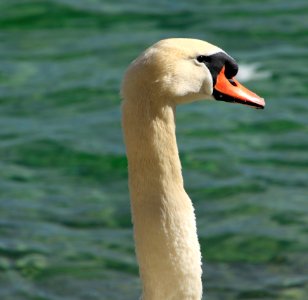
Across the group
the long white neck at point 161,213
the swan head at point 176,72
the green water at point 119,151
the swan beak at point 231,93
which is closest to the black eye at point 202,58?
the swan head at point 176,72

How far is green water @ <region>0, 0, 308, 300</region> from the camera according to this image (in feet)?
32.9

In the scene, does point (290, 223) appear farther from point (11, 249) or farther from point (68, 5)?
point (68, 5)

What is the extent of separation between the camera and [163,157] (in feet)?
21.0

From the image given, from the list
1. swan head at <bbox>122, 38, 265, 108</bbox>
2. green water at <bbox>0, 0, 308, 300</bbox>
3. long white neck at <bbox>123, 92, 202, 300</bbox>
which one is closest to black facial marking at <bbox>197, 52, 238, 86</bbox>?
swan head at <bbox>122, 38, 265, 108</bbox>

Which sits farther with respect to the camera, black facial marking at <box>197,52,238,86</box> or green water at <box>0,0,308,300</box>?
green water at <box>0,0,308,300</box>

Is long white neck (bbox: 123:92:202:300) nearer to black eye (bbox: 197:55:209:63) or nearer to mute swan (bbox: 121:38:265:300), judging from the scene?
mute swan (bbox: 121:38:265:300)

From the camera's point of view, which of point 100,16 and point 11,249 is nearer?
point 11,249

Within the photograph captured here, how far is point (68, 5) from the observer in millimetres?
15789

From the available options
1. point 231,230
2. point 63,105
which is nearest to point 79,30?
point 63,105

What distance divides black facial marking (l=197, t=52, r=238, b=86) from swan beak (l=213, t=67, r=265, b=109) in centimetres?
3

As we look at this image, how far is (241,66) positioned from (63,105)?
6.47ft

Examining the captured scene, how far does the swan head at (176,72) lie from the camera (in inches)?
246

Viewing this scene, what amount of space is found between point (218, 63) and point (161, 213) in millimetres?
812

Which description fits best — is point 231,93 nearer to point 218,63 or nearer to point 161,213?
point 218,63
